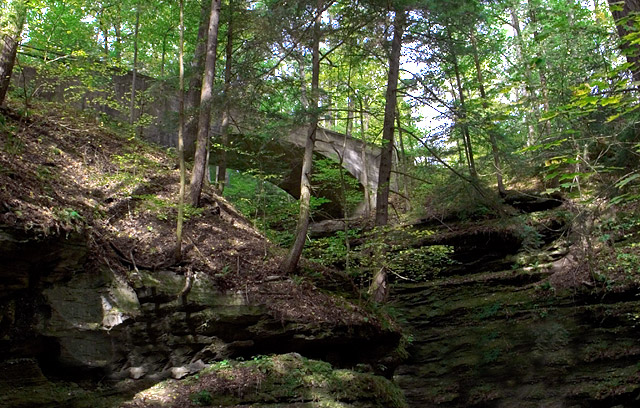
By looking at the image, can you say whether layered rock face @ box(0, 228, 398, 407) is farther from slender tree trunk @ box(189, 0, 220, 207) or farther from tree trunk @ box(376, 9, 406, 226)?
tree trunk @ box(376, 9, 406, 226)

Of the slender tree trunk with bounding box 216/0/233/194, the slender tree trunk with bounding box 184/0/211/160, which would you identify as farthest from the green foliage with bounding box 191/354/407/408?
the slender tree trunk with bounding box 184/0/211/160

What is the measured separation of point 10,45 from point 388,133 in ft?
24.0

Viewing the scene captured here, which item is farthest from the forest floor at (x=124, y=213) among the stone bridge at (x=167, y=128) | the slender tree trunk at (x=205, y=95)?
the stone bridge at (x=167, y=128)

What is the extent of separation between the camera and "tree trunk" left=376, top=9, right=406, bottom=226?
10.1 meters

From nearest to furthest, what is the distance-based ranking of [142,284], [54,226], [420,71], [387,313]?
[54,226] → [142,284] → [387,313] → [420,71]

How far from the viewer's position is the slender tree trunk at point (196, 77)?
35.1 feet

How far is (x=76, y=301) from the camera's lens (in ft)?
19.4

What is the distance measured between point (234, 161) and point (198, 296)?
8.19 m

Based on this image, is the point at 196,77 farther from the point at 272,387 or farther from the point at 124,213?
the point at 272,387

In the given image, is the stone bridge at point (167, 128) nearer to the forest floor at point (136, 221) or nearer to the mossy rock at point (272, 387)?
the forest floor at point (136, 221)

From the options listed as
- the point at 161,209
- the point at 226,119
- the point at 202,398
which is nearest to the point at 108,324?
the point at 202,398

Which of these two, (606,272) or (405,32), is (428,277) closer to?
(606,272)

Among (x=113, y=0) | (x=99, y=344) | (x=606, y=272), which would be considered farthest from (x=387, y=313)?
(x=113, y=0)

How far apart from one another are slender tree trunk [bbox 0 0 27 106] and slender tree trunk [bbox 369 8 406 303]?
22.6ft
